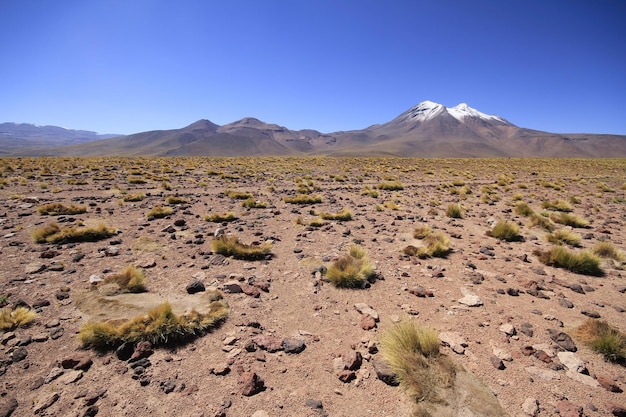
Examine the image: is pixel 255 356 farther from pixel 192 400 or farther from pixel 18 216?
pixel 18 216

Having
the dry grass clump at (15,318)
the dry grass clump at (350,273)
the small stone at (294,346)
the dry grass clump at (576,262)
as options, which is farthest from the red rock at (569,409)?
the dry grass clump at (15,318)

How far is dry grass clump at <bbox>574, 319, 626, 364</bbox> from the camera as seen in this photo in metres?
3.52

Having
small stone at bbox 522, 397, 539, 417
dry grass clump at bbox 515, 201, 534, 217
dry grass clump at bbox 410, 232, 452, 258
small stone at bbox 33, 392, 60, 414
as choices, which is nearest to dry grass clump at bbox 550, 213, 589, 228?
dry grass clump at bbox 515, 201, 534, 217

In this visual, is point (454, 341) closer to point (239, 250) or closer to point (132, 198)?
point (239, 250)

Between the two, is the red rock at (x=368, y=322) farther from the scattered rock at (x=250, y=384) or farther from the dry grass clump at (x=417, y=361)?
the scattered rock at (x=250, y=384)

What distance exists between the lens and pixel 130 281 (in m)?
5.00

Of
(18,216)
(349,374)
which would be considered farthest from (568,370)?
(18,216)

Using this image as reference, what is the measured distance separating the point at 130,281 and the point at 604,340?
6.94 m

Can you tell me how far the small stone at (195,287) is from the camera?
5047 millimetres

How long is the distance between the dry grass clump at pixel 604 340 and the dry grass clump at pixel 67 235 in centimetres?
1005

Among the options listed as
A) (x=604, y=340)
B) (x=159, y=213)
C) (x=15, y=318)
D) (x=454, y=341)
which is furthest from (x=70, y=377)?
(x=159, y=213)

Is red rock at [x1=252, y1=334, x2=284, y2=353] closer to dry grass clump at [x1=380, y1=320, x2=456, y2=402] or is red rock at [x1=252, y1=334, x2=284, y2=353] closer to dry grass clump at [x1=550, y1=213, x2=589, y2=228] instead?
dry grass clump at [x1=380, y1=320, x2=456, y2=402]

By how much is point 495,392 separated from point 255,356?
8.98 ft

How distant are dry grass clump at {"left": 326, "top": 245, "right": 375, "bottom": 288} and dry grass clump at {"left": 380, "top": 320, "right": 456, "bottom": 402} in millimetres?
1664
